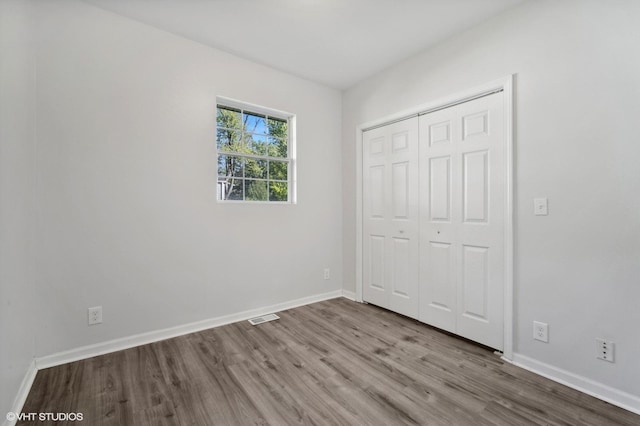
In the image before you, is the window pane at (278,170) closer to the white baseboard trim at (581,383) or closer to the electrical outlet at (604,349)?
the white baseboard trim at (581,383)

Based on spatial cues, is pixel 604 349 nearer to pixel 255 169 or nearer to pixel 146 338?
pixel 255 169

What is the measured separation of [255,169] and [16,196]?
6.08 ft

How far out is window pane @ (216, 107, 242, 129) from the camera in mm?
2906

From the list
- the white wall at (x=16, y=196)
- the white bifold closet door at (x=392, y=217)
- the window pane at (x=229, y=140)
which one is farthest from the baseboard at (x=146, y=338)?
the window pane at (x=229, y=140)

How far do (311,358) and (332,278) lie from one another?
5.13 ft

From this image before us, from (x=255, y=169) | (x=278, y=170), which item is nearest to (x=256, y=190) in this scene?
(x=255, y=169)

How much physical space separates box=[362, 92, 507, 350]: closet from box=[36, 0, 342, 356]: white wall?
3.65 ft

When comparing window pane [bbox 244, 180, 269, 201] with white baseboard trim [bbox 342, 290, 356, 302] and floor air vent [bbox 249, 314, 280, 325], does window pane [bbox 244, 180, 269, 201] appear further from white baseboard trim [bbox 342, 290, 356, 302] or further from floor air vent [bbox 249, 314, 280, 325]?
white baseboard trim [bbox 342, 290, 356, 302]

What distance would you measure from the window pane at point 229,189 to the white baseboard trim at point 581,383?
281 centimetres

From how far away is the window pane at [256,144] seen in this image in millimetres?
3084

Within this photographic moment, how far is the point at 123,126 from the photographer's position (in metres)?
2.31

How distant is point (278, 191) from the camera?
130 inches

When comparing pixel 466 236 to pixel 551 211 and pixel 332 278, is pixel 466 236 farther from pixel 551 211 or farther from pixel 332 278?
pixel 332 278

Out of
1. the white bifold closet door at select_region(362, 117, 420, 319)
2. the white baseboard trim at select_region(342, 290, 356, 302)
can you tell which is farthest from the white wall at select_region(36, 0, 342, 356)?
the white bifold closet door at select_region(362, 117, 420, 319)
